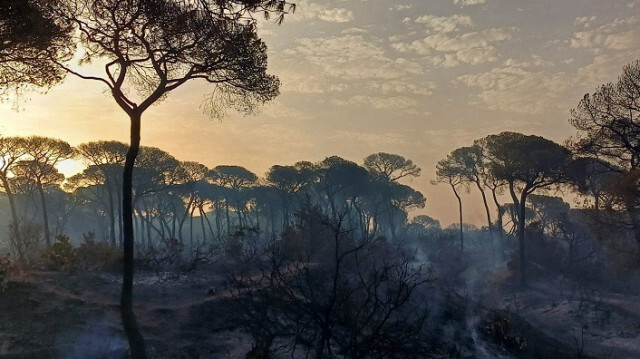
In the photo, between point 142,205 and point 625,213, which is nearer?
point 625,213

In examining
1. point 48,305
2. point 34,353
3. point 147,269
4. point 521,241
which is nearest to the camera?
point 34,353

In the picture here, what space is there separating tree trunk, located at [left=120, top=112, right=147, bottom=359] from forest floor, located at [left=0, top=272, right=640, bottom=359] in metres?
1.16

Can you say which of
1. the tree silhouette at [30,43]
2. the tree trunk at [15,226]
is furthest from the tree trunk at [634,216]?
the tree trunk at [15,226]

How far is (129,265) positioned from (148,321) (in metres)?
4.07

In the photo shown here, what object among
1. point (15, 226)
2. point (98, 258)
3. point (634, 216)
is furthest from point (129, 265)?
point (634, 216)

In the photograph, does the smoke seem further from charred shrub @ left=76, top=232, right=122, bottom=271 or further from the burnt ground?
charred shrub @ left=76, top=232, right=122, bottom=271

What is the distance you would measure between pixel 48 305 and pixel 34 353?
3425mm

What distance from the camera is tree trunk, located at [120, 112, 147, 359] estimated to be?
30.4ft

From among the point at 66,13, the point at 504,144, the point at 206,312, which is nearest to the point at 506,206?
the point at 504,144

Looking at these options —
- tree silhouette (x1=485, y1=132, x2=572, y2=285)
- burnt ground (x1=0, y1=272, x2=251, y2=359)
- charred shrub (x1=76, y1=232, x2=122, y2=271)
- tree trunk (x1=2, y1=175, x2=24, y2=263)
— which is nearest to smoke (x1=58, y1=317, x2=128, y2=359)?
burnt ground (x1=0, y1=272, x2=251, y2=359)

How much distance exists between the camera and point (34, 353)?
376 inches

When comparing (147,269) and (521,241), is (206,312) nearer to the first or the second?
(147,269)

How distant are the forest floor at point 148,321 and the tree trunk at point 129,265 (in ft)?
3.81

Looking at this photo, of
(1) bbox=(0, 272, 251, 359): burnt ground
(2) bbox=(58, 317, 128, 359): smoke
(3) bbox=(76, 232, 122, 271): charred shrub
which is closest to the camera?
(2) bbox=(58, 317, 128, 359): smoke
